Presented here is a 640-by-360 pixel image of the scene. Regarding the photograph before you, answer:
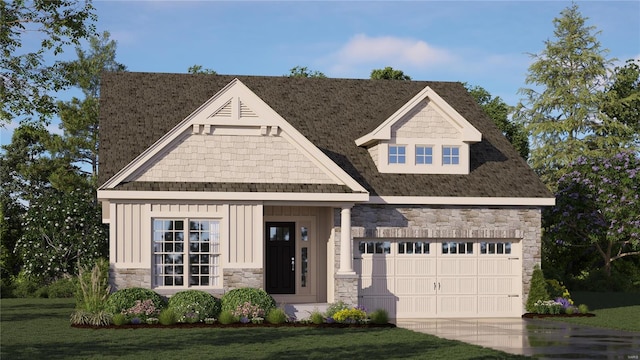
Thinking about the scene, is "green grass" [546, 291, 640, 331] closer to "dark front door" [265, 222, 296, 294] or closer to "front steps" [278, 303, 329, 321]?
"front steps" [278, 303, 329, 321]

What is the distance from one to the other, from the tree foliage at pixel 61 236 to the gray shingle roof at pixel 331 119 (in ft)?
28.9

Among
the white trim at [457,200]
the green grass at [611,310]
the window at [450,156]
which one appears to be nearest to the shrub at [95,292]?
the white trim at [457,200]

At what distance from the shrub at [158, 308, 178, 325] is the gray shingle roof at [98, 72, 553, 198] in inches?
139

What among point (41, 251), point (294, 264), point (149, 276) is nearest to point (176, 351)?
point (149, 276)

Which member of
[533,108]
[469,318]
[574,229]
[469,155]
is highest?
[533,108]

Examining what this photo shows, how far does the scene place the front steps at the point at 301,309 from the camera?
2448 centimetres

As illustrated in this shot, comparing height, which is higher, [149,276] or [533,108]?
[533,108]

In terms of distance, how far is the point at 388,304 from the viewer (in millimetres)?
26516

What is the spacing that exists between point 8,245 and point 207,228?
76.5 feet

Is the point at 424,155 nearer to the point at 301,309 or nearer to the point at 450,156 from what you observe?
the point at 450,156

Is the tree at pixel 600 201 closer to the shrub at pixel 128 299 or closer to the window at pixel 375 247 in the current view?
the window at pixel 375 247

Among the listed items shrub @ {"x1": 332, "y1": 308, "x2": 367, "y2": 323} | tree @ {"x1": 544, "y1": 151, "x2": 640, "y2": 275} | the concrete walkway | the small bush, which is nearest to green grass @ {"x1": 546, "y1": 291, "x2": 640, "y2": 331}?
the concrete walkway

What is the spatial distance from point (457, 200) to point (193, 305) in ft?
28.1

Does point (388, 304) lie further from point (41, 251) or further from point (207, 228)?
point (41, 251)
